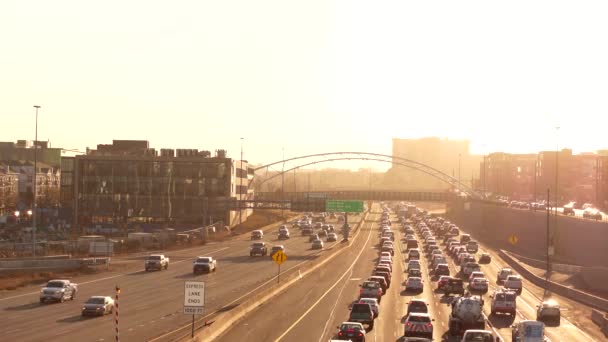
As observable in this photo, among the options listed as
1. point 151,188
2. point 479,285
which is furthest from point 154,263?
point 151,188

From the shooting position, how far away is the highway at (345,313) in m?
41.0

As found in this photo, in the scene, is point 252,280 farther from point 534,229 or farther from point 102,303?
point 534,229

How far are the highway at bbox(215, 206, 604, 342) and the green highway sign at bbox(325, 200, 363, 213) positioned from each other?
4386 cm

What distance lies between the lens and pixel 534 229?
4948 inches

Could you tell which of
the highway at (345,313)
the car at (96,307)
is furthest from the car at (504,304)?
the car at (96,307)

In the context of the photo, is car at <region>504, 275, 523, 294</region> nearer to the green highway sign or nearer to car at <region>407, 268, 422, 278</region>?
car at <region>407, 268, 422, 278</region>

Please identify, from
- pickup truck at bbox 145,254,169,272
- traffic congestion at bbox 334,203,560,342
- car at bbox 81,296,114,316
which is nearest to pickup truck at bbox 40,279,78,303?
car at bbox 81,296,114,316

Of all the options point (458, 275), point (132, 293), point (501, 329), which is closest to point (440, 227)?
point (458, 275)

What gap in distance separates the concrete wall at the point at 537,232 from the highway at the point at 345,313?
19.4 metres

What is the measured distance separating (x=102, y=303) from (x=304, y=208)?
83.0m

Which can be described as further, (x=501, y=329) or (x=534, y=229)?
(x=534, y=229)

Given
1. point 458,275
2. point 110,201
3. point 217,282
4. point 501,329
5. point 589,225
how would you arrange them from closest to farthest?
1. point 501,329
2. point 217,282
3. point 458,275
4. point 589,225
5. point 110,201

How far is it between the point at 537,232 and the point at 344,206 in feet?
88.4

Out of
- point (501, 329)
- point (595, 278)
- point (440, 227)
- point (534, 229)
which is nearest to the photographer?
point (501, 329)
